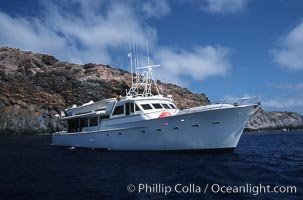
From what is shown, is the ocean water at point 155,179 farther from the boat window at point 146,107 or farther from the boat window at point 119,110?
the boat window at point 119,110

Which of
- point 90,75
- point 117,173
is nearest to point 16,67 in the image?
point 90,75

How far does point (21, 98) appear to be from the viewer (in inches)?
2532

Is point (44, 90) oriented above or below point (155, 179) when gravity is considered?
above

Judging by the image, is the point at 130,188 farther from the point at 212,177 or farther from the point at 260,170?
the point at 260,170

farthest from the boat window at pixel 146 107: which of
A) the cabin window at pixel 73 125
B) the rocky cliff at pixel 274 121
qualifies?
the rocky cliff at pixel 274 121

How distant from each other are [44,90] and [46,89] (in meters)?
0.60

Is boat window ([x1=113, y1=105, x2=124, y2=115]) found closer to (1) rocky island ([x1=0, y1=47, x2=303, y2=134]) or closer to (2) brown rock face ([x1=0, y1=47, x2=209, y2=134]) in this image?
(1) rocky island ([x1=0, y1=47, x2=303, y2=134])

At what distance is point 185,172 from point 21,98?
62.3m

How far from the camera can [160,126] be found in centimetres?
1750

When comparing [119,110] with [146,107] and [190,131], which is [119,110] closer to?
[146,107]

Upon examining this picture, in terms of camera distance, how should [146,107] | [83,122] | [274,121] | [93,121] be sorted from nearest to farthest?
[146,107] < [93,121] < [83,122] < [274,121]

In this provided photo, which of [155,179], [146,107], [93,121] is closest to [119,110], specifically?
[146,107]

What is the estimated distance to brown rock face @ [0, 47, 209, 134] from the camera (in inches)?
2456

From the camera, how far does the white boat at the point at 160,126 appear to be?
16391mm
